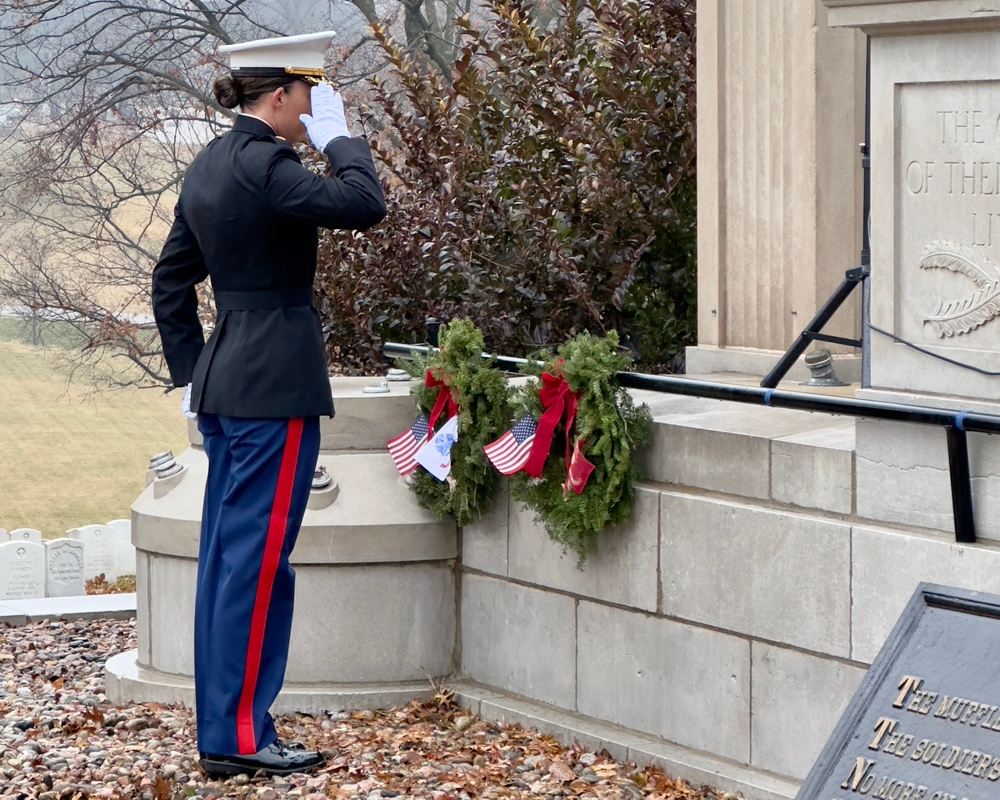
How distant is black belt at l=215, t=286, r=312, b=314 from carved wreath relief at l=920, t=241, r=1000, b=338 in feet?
5.83

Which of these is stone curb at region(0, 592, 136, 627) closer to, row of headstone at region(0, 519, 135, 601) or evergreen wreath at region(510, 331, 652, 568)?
row of headstone at region(0, 519, 135, 601)

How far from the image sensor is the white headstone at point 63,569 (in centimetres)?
936

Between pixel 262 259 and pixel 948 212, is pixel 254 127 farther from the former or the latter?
pixel 948 212

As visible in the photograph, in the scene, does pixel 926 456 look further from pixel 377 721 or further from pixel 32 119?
pixel 32 119

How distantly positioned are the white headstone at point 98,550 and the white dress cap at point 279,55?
20.6ft

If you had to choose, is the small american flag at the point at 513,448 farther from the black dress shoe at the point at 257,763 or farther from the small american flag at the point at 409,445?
the black dress shoe at the point at 257,763

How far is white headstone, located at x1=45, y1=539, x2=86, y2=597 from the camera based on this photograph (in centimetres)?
936

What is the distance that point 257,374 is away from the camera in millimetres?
4559

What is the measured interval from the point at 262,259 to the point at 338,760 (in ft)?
5.07

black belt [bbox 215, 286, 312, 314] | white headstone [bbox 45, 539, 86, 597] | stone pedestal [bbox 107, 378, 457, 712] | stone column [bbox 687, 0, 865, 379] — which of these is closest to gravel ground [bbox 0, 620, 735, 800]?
stone pedestal [bbox 107, 378, 457, 712]

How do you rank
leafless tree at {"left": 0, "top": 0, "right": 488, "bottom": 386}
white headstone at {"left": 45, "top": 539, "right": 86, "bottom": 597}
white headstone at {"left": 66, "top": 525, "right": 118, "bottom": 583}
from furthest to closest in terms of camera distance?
leafless tree at {"left": 0, "top": 0, "right": 488, "bottom": 386}, white headstone at {"left": 66, "top": 525, "right": 118, "bottom": 583}, white headstone at {"left": 45, "top": 539, "right": 86, "bottom": 597}

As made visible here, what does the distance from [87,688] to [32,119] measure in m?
11.2

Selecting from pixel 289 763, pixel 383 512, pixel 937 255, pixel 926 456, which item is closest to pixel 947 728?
pixel 926 456

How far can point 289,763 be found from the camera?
475 centimetres
